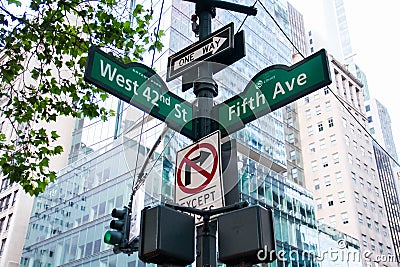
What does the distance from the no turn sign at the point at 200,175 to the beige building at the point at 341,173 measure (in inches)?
2065

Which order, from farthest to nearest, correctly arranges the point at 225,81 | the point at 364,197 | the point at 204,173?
the point at 364,197 < the point at 225,81 < the point at 204,173

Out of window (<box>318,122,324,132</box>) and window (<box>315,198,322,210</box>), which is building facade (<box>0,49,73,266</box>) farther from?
window (<box>318,122,324,132</box>)

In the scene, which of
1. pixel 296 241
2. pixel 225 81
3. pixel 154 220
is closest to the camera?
pixel 154 220

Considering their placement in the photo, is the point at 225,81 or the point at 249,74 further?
the point at 249,74

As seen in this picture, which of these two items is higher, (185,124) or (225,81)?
(225,81)

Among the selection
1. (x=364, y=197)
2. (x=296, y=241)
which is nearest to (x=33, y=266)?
(x=296, y=241)

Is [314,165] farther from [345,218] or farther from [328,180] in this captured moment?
[345,218]

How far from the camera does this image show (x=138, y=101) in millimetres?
3430

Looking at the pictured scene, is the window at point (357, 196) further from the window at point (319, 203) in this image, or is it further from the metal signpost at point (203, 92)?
the metal signpost at point (203, 92)

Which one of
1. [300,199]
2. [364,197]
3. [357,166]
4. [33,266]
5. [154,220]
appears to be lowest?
[154,220]

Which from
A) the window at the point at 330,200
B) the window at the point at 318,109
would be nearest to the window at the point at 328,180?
the window at the point at 330,200

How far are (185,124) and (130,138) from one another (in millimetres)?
434

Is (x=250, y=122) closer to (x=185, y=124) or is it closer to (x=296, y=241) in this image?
(x=185, y=124)

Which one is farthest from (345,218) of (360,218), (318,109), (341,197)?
(318,109)
